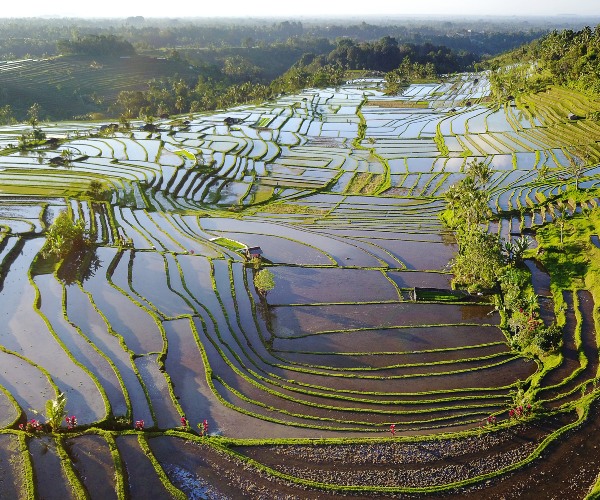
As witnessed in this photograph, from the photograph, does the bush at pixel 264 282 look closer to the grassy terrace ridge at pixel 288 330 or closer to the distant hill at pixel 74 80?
the grassy terrace ridge at pixel 288 330

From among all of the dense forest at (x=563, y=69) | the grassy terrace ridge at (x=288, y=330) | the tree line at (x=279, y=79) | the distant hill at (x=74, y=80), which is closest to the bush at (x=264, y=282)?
the grassy terrace ridge at (x=288, y=330)

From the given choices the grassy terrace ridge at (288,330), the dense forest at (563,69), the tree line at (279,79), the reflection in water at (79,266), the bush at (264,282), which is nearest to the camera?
the grassy terrace ridge at (288,330)

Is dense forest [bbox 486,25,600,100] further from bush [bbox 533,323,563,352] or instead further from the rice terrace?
bush [bbox 533,323,563,352]

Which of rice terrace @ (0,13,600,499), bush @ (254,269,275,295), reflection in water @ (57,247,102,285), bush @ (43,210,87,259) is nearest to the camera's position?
rice terrace @ (0,13,600,499)

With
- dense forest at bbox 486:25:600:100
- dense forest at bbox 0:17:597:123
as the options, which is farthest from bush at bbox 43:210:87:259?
dense forest at bbox 486:25:600:100

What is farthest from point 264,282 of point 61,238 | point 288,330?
point 61,238

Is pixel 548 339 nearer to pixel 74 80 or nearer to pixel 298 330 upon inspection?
pixel 298 330

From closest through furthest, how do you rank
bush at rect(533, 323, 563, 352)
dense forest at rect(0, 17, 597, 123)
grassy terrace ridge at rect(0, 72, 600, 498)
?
grassy terrace ridge at rect(0, 72, 600, 498) < bush at rect(533, 323, 563, 352) < dense forest at rect(0, 17, 597, 123)

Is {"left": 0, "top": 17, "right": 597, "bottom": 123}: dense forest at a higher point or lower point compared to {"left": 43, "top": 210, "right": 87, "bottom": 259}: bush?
higher
